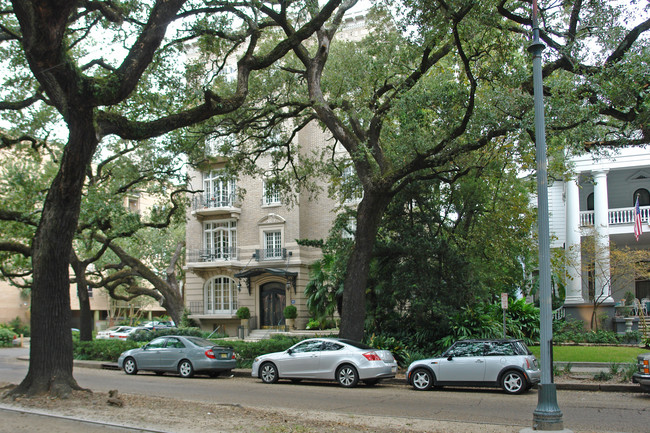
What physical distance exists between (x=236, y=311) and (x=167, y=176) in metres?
15.2

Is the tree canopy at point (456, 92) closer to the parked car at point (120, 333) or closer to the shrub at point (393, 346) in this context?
the shrub at point (393, 346)

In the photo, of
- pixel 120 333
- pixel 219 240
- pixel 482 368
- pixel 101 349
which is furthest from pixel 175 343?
pixel 120 333

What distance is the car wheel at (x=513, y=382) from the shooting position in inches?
561

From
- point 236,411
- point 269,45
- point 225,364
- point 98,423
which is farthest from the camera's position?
point 269,45

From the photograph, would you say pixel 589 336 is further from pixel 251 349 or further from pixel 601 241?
pixel 251 349

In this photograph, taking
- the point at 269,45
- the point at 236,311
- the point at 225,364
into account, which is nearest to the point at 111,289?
the point at 236,311

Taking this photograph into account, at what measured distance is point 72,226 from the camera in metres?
12.3

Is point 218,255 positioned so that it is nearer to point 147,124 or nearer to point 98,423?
point 147,124

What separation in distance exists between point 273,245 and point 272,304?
12.6ft

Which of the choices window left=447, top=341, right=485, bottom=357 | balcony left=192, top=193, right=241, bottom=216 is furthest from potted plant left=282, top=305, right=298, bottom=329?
window left=447, top=341, right=485, bottom=357

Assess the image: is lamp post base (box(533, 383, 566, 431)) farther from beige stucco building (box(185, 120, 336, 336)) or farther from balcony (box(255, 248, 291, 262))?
balcony (box(255, 248, 291, 262))

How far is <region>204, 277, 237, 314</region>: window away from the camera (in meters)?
37.8

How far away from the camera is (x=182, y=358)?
1967cm

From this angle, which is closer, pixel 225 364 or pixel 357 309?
pixel 357 309
